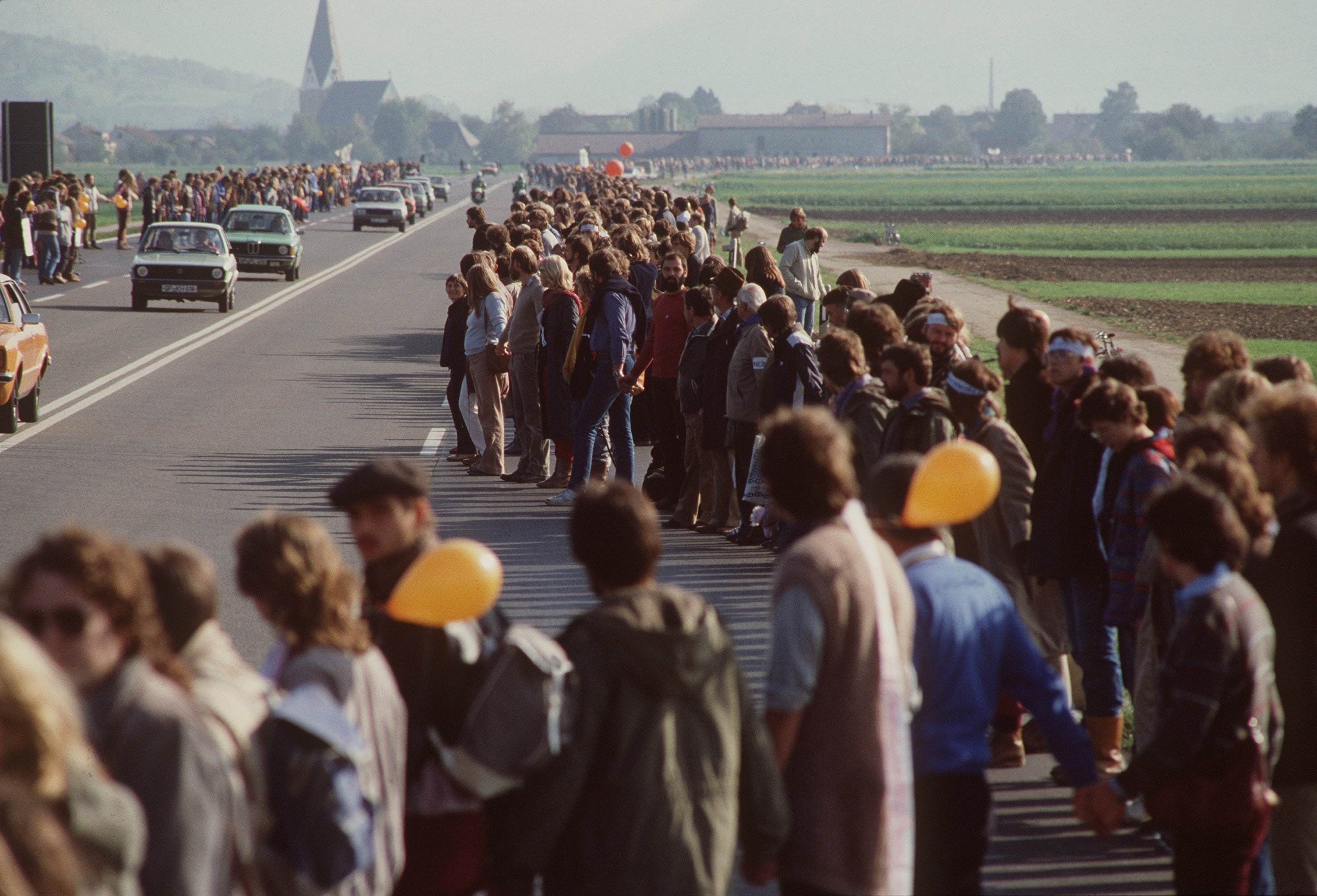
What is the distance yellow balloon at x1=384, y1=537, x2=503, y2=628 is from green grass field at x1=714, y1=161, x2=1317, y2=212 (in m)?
92.4

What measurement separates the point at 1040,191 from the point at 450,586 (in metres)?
134

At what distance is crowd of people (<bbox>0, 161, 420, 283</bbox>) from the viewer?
1254 inches

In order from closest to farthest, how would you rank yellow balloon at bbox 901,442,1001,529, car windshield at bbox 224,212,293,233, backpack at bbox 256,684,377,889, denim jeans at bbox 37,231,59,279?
backpack at bbox 256,684,377,889
yellow balloon at bbox 901,442,1001,529
denim jeans at bbox 37,231,59,279
car windshield at bbox 224,212,293,233

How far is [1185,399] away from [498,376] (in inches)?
301

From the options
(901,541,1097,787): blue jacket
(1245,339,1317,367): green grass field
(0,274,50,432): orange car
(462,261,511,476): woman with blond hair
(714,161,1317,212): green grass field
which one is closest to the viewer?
(901,541,1097,787): blue jacket

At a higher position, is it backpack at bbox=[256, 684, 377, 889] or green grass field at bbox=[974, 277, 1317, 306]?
green grass field at bbox=[974, 277, 1317, 306]

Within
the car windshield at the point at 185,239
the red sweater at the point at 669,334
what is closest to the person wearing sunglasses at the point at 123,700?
the red sweater at the point at 669,334

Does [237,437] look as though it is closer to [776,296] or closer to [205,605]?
[776,296]

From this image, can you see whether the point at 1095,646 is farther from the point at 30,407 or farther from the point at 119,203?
the point at 119,203

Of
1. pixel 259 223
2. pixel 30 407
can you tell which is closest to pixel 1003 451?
pixel 30 407

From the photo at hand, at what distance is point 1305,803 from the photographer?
474cm

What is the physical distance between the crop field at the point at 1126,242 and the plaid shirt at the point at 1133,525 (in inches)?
838

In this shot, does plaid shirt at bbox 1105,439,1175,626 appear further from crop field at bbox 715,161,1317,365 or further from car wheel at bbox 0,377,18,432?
crop field at bbox 715,161,1317,365

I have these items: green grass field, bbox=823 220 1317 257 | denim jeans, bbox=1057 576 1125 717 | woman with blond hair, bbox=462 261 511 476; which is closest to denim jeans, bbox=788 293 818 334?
woman with blond hair, bbox=462 261 511 476
